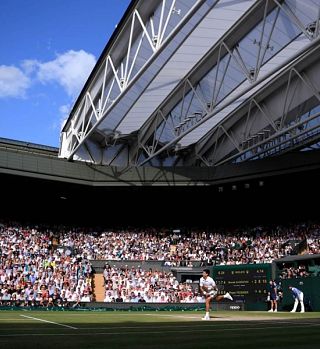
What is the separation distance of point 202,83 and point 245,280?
49.5ft

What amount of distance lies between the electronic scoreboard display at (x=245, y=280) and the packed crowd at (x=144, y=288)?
3.01m

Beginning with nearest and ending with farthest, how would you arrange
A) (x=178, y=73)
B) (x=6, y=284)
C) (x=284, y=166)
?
(x=178, y=73) → (x=6, y=284) → (x=284, y=166)

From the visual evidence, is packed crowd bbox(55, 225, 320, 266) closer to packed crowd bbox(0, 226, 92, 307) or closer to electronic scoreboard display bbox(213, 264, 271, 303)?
packed crowd bbox(0, 226, 92, 307)

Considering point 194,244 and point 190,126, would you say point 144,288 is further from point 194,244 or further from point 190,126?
point 190,126

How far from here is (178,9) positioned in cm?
2480

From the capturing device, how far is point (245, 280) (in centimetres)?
3475

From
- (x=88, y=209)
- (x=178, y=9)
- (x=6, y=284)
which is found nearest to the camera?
(x=178, y=9)

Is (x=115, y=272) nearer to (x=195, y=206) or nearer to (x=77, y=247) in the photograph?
(x=77, y=247)

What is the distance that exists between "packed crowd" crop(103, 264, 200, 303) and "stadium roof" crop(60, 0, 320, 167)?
11.1 meters

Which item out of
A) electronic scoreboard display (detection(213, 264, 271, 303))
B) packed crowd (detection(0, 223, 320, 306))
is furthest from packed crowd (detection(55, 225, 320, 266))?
electronic scoreboard display (detection(213, 264, 271, 303))

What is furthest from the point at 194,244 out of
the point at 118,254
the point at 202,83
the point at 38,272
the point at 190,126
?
the point at 202,83

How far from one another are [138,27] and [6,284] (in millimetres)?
20556

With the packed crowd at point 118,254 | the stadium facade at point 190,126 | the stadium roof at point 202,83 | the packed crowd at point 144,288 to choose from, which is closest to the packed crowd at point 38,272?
the packed crowd at point 118,254

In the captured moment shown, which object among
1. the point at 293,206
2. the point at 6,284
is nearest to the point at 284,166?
the point at 293,206
